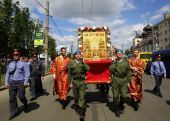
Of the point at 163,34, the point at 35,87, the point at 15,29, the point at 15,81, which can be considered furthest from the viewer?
the point at 163,34

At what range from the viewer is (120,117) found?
9.31 metres

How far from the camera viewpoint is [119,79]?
959 cm

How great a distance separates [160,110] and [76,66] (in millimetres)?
3173

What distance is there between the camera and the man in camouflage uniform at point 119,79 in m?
9.56

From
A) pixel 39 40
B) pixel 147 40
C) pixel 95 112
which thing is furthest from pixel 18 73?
pixel 147 40

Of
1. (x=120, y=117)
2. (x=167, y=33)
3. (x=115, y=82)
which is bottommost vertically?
(x=120, y=117)

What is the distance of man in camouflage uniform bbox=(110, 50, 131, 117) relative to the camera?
9562mm

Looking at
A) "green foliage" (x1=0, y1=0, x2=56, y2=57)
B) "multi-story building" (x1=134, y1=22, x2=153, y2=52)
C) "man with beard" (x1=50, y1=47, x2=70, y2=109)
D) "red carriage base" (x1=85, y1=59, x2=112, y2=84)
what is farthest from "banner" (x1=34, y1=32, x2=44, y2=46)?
"multi-story building" (x1=134, y1=22, x2=153, y2=52)

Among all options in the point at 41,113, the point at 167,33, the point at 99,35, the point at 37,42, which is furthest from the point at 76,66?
the point at 167,33

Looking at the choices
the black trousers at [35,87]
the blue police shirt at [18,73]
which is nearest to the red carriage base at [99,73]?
the blue police shirt at [18,73]

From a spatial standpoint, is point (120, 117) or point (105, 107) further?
point (105, 107)

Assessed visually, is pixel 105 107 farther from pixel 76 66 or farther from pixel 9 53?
pixel 9 53

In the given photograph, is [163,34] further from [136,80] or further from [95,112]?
[95,112]

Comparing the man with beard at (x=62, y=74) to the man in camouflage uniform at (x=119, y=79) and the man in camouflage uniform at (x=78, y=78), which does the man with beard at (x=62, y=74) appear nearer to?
the man in camouflage uniform at (x=78, y=78)
